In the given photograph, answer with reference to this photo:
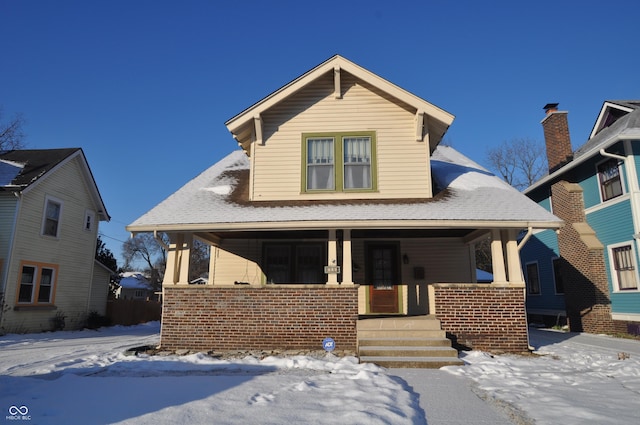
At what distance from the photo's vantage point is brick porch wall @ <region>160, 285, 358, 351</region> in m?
8.48

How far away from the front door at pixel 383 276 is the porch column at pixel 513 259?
10.2ft

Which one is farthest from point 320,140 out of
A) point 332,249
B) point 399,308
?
point 399,308

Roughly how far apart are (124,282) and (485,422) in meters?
46.9

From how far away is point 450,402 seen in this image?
4.84 meters

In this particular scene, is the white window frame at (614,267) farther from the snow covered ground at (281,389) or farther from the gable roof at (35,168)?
the gable roof at (35,168)

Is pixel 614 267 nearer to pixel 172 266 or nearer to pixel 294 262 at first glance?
pixel 294 262

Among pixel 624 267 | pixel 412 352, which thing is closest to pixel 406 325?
pixel 412 352

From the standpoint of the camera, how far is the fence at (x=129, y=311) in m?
19.5

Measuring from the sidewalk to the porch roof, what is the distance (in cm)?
325

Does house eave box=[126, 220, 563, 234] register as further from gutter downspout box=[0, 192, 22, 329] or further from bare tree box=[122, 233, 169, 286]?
bare tree box=[122, 233, 169, 286]

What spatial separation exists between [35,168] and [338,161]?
12.4 meters

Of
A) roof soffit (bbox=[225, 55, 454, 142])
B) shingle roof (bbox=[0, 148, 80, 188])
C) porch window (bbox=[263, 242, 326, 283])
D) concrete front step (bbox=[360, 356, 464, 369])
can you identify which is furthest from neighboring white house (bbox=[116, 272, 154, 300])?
concrete front step (bbox=[360, 356, 464, 369])

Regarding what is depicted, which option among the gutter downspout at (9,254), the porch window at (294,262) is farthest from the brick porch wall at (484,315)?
the gutter downspout at (9,254)

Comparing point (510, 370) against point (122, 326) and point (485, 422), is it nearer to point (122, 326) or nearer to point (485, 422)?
point (485, 422)
